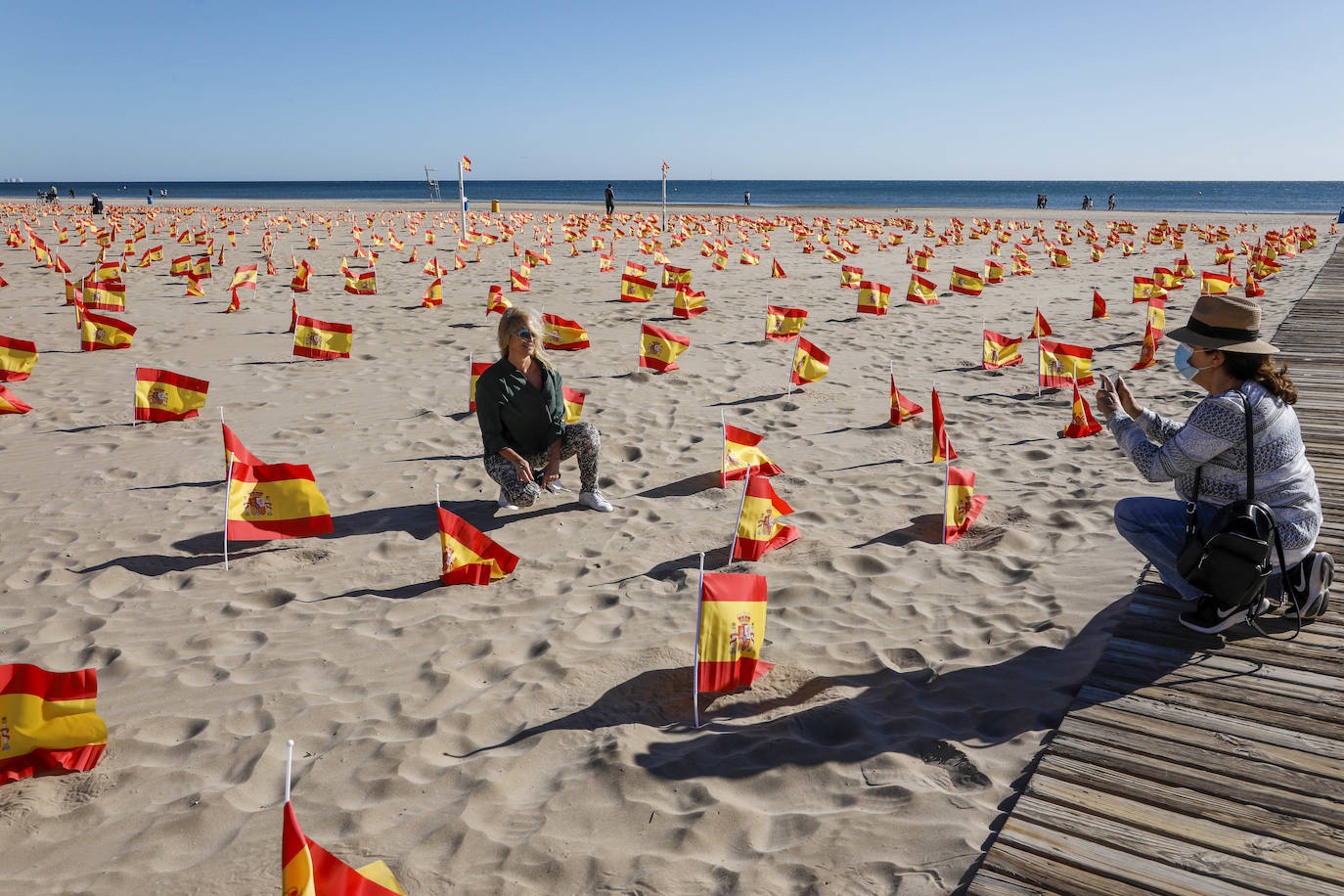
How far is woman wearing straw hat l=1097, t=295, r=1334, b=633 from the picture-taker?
3156 mm

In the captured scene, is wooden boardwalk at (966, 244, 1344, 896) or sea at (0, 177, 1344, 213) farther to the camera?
sea at (0, 177, 1344, 213)

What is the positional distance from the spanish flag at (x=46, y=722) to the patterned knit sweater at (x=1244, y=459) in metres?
3.93

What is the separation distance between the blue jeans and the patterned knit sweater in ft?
0.62

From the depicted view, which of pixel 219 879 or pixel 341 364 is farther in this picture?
pixel 341 364

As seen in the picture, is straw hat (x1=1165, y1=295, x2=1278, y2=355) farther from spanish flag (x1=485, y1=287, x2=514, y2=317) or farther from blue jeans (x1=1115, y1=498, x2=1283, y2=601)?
spanish flag (x1=485, y1=287, x2=514, y2=317)

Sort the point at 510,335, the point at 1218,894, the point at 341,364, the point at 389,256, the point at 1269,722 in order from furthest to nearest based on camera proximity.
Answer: the point at 389,256
the point at 341,364
the point at 510,335
the point at 1269,722
the point at 1218,894

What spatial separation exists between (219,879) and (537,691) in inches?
49.2

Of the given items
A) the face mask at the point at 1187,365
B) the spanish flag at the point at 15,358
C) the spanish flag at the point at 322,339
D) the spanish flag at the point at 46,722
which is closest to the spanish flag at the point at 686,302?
the spanish flag at the point at 322,339

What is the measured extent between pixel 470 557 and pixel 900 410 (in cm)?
400

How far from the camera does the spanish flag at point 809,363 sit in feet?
24.9

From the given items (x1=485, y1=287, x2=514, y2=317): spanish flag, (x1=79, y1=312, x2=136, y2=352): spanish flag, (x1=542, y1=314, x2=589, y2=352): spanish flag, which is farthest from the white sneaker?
(x1=79, y1=312, x2=136, y2=352): spanish flag

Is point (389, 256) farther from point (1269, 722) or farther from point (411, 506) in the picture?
point (1269, 722)

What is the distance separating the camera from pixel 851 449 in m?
6.44

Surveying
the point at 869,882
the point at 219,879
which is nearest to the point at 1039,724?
the point at 869,882
